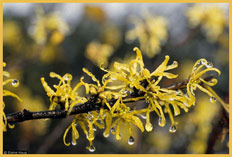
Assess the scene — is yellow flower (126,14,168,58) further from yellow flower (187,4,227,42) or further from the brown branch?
the brown branch

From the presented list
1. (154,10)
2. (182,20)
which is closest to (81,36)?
(154,10)

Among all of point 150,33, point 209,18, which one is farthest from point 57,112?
point 209,18

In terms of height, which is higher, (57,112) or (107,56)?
(107,56)

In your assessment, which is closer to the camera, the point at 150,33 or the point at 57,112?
the point at 57,112

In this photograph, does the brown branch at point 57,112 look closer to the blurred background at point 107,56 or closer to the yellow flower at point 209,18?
the blurred background at point 107,56

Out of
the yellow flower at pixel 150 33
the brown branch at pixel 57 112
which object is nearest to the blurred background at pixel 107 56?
the yellow flower at pixel 150 33

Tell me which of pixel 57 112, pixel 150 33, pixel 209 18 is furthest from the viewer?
pixel 209 18

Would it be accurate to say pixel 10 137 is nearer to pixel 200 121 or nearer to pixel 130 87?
pixel 200 121

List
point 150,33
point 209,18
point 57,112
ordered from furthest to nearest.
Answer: point 209,18
point 150,33
point 57,112

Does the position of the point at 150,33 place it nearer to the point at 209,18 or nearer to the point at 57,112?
the point at 209,18
